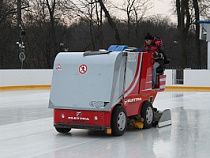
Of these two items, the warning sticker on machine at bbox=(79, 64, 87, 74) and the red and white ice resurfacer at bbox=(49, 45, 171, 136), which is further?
the warning sticker on machine at bbox=(79, 64, 87, 74)

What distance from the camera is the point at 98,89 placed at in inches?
372

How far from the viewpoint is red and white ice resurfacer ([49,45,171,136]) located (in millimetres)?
9383

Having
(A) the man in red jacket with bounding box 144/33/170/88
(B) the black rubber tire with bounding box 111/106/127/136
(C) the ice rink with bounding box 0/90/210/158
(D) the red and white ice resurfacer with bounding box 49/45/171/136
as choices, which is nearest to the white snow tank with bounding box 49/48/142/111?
(D) the red and white ice resurfacer with bounding box 49/45/171/136

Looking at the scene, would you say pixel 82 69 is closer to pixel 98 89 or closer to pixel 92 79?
pixel 92 79

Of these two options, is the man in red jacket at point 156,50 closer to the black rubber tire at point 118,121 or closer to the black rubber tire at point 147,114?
the black rubber tire at point 147,114

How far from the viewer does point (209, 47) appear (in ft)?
91.2

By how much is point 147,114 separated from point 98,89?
172 centimetres

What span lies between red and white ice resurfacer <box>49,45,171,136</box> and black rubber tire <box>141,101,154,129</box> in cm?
27

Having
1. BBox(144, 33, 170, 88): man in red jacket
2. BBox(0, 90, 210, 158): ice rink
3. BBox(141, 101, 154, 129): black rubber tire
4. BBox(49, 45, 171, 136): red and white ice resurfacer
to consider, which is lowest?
BBox(0, 90, 210, 158): ice rink

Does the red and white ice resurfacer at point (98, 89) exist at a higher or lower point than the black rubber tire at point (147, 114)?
higher

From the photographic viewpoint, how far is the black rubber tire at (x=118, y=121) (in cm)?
941

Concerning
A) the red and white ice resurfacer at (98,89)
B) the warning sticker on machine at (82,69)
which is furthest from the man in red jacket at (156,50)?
the warning sticker on machine at (82,69)

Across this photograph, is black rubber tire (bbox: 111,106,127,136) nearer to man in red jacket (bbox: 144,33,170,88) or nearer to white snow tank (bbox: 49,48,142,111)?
white snow tank (bbox: 49,48,142,111)

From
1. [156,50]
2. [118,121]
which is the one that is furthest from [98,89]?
[156,50]
